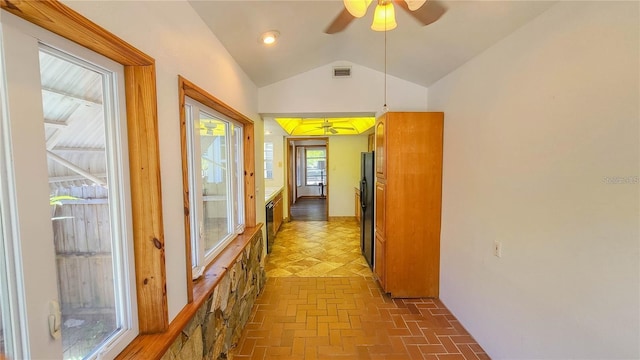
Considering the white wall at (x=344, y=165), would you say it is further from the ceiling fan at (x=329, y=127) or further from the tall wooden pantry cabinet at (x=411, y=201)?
the tall wooden pantry cabinet at (x=411, y=201)

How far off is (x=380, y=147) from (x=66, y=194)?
277 centimetres

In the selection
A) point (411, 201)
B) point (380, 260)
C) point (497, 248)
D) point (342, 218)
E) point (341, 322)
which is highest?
point (411, 201)

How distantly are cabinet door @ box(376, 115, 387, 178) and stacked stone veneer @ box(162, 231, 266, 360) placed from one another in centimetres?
162

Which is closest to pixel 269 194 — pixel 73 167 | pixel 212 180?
pixel 212 180

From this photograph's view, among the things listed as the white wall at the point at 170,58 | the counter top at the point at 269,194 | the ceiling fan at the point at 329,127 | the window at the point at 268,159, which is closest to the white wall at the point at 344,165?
the ceiling fan at the point at 329,127

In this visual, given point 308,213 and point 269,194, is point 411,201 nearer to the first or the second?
point 269,194

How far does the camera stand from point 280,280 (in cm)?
346

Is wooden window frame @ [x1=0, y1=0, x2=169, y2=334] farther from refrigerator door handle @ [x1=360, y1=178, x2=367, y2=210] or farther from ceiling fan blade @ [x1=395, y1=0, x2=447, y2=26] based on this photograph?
refrigerator door handle @ [x1=360, y1=178, x2=367, y2=210]

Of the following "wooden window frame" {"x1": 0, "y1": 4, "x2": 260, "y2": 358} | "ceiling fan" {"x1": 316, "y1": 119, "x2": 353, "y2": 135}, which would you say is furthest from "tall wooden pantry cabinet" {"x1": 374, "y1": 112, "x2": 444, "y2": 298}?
"ceiling fan" {"x1": 316, "y1": 119, "x2": 353, "y2": 135}

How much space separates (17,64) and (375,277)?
349 centimetres

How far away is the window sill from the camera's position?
112 cm

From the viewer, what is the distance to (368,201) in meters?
3.92

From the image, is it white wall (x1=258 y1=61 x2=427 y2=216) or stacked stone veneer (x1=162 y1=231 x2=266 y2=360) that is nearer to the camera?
stacked stone veneer (x1=162 y1=231 x2=266 y2=360)

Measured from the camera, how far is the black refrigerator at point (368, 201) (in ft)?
12.3
